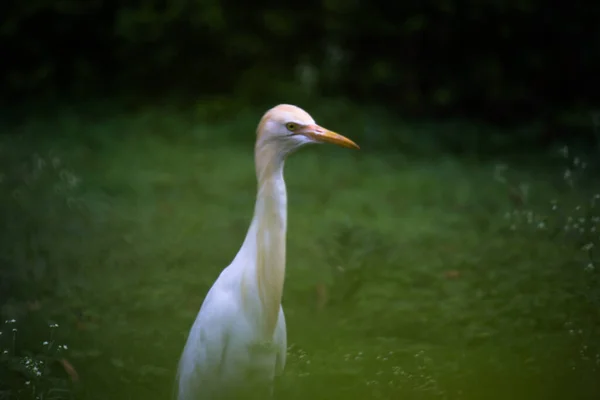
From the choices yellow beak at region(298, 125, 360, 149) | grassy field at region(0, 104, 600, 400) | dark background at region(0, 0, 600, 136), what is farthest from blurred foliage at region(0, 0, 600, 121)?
yellow beak at region(298, 125, 360, 149)

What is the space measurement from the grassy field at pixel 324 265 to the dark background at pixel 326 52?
903 mm

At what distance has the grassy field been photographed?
10.7ft

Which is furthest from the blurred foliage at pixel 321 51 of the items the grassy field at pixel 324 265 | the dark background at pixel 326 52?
the grassy field at pixel 324 265

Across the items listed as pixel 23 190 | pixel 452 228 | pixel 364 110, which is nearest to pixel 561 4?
pixel 364 110

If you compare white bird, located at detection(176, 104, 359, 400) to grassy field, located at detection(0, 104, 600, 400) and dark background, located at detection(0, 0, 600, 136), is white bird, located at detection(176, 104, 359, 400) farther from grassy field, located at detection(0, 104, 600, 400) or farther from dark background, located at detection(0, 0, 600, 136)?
dark background, located at detection(0, 0, 600, 136)

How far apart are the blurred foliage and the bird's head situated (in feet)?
14.2

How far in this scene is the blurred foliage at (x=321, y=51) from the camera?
6719 mm

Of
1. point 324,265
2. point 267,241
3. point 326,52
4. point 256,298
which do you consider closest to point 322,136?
point 267,241

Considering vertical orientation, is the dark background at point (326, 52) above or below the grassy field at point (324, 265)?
above

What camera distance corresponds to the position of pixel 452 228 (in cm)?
480

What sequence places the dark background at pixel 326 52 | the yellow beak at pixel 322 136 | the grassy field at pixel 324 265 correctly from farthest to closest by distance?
1. the dark background at pixel 326 52
2. the grassy field at pixel 324 265
3. the yellow beak at pixel 322 136

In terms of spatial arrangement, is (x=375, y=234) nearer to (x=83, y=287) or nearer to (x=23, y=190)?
(x=83, y=287)

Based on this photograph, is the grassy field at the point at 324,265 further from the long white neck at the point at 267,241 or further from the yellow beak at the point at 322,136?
the yellow beak at the point at 322,136

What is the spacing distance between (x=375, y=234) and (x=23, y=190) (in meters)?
2.08
